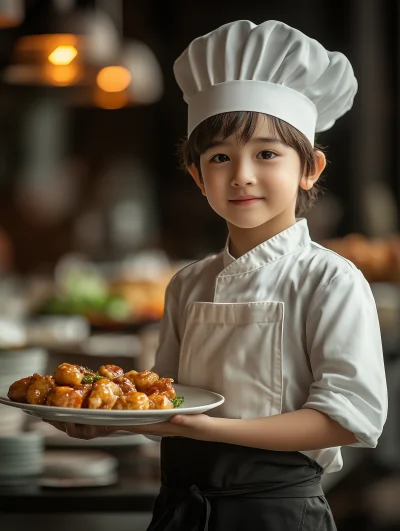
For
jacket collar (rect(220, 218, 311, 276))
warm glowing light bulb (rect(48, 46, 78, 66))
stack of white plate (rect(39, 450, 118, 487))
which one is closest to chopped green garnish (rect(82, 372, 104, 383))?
jacket collar (rect(220, 218, 311, 276))

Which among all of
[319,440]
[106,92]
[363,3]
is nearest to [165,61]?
[363,3]

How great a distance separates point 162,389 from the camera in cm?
123

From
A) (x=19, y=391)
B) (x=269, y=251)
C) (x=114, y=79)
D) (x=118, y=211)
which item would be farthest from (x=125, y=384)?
(x=118, y=211)

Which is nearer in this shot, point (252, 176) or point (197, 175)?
point (252, 176)

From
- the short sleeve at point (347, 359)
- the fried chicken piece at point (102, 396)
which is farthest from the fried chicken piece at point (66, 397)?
the short sleeve at point (347, 359)

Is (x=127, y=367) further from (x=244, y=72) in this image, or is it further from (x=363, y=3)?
(x=363, y=3)

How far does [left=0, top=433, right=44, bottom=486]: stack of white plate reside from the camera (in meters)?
1.88

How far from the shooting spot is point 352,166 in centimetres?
719

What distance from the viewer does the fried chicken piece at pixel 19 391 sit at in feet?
4.09

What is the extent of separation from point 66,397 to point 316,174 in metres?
0.49

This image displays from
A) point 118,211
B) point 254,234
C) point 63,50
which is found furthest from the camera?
point 118,211

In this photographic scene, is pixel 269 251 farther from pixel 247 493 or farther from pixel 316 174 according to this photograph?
pixel 247 493

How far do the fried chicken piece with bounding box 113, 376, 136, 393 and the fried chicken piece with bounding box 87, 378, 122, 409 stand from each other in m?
0.04

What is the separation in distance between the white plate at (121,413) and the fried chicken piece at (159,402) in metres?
0.01
